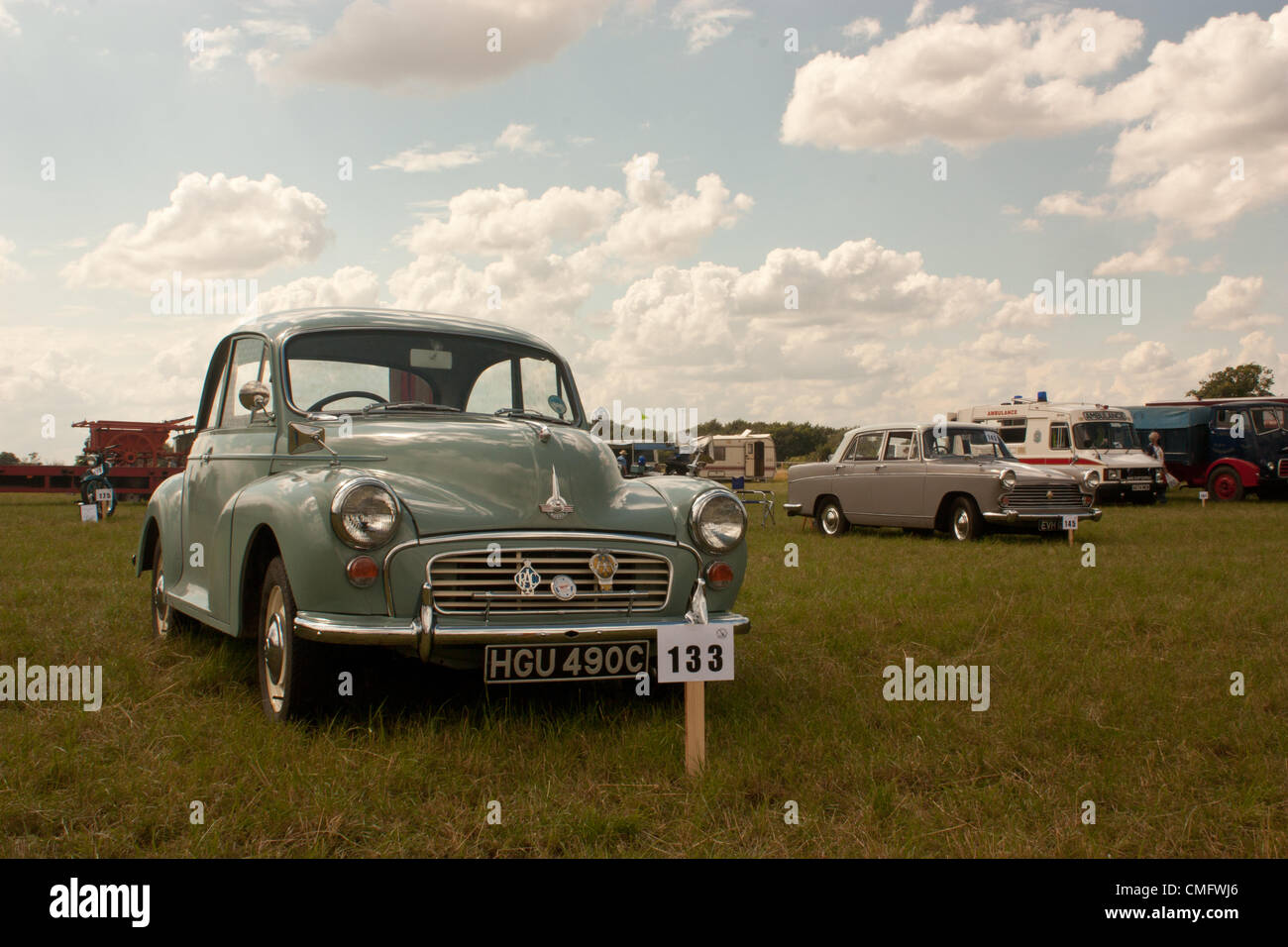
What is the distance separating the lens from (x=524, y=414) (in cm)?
551

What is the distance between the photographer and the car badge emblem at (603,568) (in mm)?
4141

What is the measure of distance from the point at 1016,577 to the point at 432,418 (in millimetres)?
5912

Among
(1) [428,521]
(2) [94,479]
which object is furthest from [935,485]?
(2) [94,479]

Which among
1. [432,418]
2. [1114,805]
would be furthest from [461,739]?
[1114,805]

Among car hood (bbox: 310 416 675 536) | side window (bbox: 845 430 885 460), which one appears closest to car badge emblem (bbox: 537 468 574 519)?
car hood (bbox: 310 416 675 536)

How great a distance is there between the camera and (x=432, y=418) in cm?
494

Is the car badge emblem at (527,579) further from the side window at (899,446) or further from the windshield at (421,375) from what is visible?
the side window at (899,446)

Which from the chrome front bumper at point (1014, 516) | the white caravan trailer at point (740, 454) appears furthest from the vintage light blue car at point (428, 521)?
the white caravan trailer at point (740, 454)

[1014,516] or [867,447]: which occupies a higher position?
[867,447]

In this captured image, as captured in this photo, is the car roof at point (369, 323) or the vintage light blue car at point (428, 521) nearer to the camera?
the vintage light blue car at point (428, 521)

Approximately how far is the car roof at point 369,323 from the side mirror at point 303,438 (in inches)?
23.7

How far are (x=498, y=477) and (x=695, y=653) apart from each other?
3.78ft

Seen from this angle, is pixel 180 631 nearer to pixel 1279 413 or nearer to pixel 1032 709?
pixel 1032 709

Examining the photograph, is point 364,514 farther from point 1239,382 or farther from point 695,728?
point 1239,382
